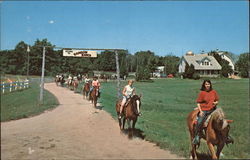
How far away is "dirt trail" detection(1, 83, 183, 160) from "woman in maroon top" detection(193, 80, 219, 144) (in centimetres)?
188

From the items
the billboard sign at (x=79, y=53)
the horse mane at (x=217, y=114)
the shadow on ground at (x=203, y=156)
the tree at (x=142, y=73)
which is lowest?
the shadow on ground at (x=203, y=156)

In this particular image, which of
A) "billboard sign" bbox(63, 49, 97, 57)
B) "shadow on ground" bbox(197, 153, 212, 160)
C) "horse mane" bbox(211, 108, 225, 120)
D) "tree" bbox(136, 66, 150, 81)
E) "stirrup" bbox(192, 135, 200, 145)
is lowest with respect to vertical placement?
"shadow on ground" bbox(197, 153, 212, 160)

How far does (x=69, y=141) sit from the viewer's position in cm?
816

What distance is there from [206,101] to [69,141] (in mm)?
4919

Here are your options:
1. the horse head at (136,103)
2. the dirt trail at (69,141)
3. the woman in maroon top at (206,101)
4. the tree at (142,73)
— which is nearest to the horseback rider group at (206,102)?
the woman in maroon top at (206,101)

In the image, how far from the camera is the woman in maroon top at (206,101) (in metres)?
5.86

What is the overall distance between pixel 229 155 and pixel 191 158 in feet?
5.57

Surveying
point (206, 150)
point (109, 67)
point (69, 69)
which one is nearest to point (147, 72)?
point (109, 67)

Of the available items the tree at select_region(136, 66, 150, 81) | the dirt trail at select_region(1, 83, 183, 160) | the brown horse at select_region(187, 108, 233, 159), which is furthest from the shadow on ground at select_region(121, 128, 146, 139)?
the tree at select_region(136, 66, 150, 81)

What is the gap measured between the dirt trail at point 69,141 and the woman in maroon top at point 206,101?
188cm

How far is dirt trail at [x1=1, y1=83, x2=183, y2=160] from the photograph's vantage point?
6.84 metres

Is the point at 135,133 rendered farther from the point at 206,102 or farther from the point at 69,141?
the point at 206,102

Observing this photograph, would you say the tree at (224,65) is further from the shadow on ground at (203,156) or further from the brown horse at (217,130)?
the brown horse at (217,130)

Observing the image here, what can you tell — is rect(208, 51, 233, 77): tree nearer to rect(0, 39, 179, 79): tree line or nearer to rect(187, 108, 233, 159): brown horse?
rect(0, 39, 179, 79): tree line
